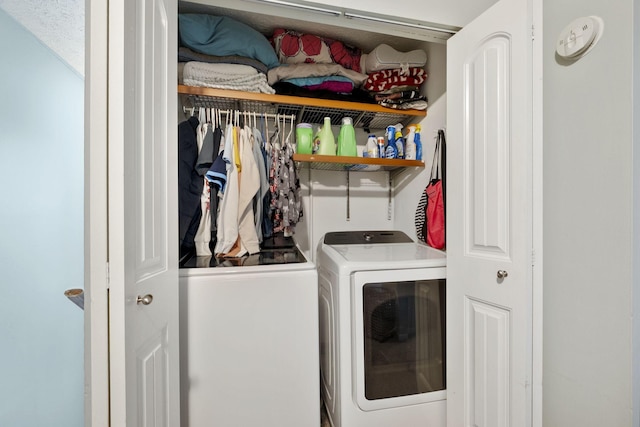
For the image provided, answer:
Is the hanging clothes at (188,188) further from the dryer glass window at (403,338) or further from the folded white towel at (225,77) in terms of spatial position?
the dryer glass window at (403,338)

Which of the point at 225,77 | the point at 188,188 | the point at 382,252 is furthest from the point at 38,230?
the point at 382,252

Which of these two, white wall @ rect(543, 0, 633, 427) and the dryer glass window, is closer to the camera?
white wall @ rect(543, 0, 633, 427)

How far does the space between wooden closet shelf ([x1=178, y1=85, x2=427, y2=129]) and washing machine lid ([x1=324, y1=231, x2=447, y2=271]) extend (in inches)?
33.5

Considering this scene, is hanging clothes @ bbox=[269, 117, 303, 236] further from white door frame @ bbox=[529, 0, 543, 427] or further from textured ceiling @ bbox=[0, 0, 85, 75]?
white door frame @ bbox=[529, 0, 543, 427]

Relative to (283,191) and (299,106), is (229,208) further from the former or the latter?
(299,106)

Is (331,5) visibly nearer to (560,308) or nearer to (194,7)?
(194,7)

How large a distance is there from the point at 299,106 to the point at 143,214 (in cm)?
118

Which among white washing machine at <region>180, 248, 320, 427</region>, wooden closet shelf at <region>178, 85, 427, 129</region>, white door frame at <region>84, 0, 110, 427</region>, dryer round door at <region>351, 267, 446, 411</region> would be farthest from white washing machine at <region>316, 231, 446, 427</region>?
wooden closet shelf at <region>178, 85, 427, 129</region>

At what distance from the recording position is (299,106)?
1564 millimetres

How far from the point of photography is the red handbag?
1.47 meters

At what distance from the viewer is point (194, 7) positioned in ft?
4.83

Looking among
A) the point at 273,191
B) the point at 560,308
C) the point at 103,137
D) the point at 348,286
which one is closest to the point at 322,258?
the point at 348,286

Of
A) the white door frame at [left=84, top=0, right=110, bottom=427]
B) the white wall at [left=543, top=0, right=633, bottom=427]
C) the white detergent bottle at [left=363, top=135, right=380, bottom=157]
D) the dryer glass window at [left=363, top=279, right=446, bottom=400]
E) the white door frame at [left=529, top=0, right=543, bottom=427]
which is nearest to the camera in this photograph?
the white door frame at [left=84, top=0, right=110, bottom=427]

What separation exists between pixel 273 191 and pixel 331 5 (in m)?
0.97
